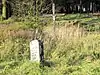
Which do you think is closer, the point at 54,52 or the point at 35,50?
the point at 35,50

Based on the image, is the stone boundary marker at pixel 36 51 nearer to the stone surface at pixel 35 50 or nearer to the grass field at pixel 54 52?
the stone surface at pixel 35 50

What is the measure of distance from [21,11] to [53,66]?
6800 millimetres

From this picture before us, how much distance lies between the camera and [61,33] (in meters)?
11.6

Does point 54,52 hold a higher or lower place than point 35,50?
lower

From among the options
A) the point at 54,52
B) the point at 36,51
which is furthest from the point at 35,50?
the point at 54,52

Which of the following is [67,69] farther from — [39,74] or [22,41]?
[22,41]

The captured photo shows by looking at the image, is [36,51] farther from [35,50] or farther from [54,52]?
[54,52]

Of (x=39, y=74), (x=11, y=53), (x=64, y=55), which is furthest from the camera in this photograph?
(x=11, y=53)

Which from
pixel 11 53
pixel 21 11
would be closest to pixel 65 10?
pixel 21 11

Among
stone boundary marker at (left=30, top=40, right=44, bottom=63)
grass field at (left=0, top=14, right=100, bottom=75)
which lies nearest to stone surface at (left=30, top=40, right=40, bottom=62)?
stone boundary marker at (left=30, top=40, right=44, bottom=63)

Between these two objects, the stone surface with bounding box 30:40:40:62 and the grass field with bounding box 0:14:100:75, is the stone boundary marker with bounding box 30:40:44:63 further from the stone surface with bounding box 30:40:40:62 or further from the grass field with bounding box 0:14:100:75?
the grass field with bounding box 0:14:100:75

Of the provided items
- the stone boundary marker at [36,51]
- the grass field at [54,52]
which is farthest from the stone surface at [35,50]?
the grass field at [54,52]

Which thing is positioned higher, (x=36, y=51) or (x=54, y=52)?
(x=36, y=51)

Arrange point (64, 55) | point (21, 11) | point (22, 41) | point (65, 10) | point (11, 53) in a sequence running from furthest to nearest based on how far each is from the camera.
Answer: point (65, 10) → point (21, 11) → point (22, 41) → point (11, 53) → point (64, 55)
